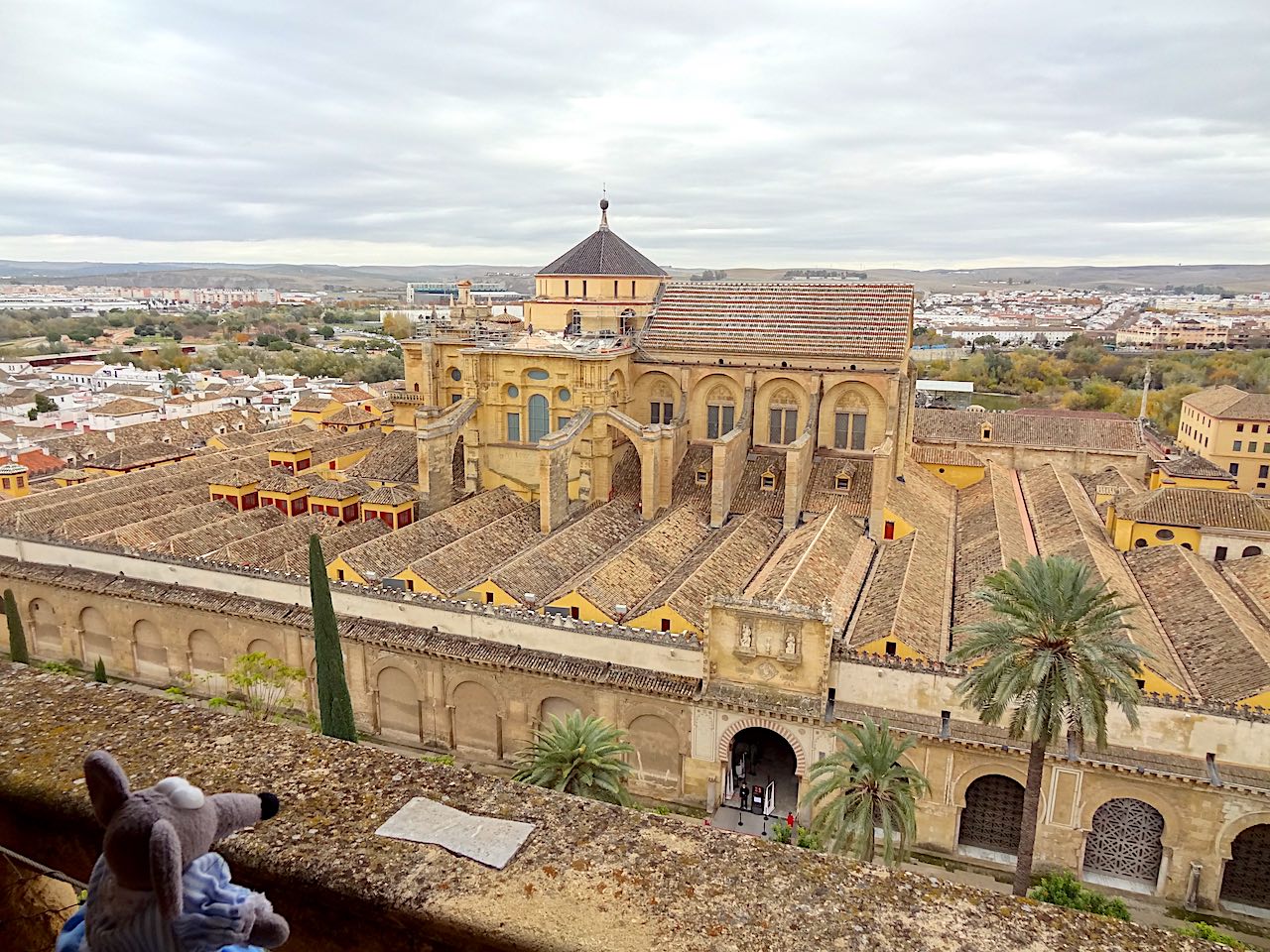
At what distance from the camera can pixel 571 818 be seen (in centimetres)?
361

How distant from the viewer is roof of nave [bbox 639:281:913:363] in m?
31.9

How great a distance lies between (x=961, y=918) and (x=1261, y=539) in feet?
105

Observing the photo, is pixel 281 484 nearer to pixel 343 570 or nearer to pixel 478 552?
pixel 343 570

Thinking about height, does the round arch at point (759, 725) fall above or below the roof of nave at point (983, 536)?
below

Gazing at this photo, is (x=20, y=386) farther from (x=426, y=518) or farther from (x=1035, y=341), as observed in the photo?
(x=1035, y=341)

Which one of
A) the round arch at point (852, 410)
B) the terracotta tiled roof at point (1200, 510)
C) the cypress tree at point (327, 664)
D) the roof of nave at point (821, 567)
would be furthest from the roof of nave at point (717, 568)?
the terracotta tiled roof at point (1200, 510)

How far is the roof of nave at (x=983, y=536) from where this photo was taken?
24.4 meters

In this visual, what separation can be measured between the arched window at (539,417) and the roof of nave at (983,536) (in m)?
15.4

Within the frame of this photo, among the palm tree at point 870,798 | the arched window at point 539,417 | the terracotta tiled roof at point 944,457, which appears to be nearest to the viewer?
the palm tree at point 870,798

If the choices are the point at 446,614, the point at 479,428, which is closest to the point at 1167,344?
the point at 479,428

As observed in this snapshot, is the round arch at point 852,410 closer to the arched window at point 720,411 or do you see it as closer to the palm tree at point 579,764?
the arched window at point 720,411

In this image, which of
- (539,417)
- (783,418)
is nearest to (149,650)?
(539,417)

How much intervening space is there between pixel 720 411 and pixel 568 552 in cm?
1055

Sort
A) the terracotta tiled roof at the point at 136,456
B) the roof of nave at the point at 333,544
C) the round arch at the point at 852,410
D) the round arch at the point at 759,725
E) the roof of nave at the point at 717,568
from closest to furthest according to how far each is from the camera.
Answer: the round arch at the point at 759,725 < the roof of nave at the point at 717,568 < the roof of nave at the point at 333,544 < the round arch at the point at 852,410 < the terracotta tiled roof at the point at 136,456
